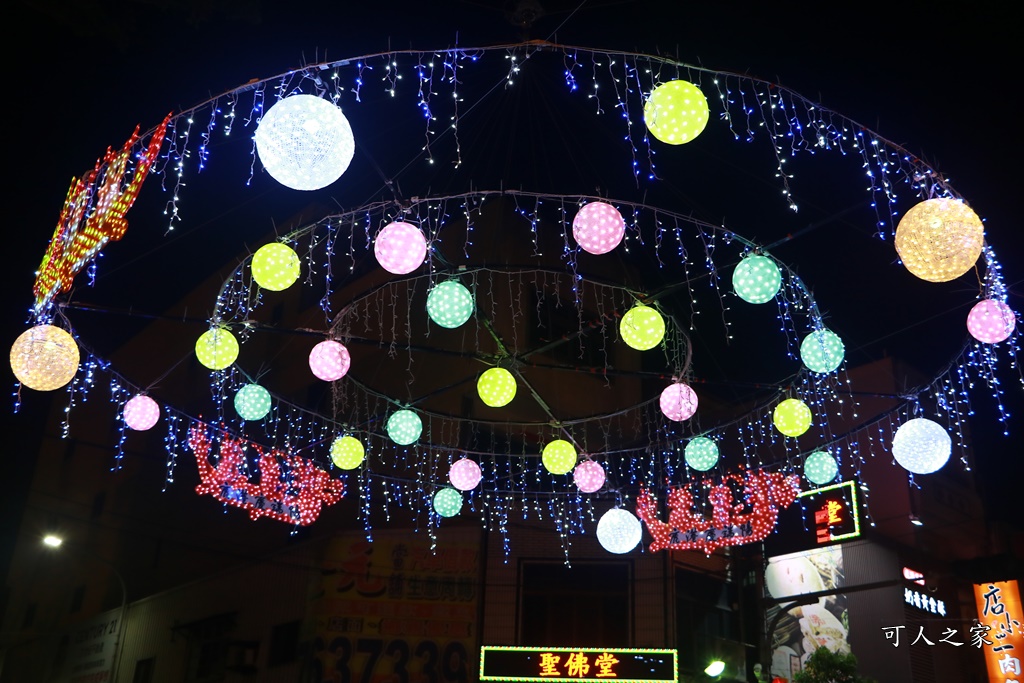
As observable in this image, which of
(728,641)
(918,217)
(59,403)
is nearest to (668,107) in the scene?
(918,217)

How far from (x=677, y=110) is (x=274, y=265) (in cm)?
358

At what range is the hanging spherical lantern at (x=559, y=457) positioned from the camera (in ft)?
31.6

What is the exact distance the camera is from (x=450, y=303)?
7.05 m

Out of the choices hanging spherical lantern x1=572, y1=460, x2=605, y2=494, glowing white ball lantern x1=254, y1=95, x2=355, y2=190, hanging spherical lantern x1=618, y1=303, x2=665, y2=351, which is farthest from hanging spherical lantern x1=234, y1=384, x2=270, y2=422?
glowing white ball lantern x1=254, y1=95, x2=355, y2=190

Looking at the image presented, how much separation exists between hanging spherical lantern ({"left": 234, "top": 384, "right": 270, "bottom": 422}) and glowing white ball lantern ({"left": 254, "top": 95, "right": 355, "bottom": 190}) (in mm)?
4357

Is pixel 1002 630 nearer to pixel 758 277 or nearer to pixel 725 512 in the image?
pixel 725 512

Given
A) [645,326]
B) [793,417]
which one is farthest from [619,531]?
[645,326]

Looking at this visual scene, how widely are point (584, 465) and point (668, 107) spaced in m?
5.80

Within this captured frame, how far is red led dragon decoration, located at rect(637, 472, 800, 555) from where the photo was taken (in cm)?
1341

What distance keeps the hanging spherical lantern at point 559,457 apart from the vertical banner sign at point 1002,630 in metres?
11.9

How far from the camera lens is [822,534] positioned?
14.3 metres

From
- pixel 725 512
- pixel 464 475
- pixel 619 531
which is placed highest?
pixel 725 512

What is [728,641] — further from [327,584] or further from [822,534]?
[327,584]

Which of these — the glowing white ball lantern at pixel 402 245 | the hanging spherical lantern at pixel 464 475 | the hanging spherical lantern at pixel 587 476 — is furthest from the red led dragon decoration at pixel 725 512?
the glowing white ball lantern at pixel 402 245
